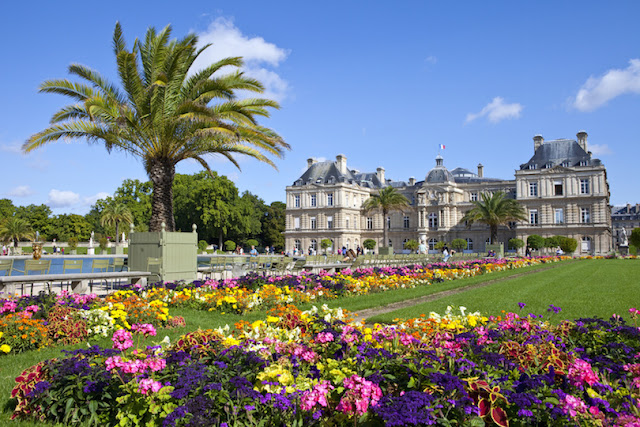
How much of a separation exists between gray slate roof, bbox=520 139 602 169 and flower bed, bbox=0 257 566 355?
51.2 metres

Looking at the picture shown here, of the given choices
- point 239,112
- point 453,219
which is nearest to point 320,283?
point 239,112

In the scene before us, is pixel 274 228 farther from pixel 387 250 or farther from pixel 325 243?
pixel 387 250

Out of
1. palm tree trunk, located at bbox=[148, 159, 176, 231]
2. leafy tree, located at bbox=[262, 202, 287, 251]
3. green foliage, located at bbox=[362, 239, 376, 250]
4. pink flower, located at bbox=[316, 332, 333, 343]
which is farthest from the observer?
leafy tree, located at bbox=[262, 202, 287, 251]

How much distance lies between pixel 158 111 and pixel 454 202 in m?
60.1

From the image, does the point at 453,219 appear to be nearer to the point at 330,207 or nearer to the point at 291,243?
the point at 330,207

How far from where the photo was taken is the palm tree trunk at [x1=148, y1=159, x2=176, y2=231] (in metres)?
13.8

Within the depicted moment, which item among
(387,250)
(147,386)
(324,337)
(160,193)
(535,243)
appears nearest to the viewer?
(147,386)

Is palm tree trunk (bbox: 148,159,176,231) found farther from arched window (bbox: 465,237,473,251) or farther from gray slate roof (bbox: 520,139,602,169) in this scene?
arched window (bbox: 465,237,473,251)

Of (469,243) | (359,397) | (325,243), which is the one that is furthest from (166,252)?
(469,243)

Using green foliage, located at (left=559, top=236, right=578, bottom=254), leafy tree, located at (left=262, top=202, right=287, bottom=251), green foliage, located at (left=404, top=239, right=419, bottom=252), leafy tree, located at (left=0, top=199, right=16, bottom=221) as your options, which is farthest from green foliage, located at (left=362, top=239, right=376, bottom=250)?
leafy tree, located at (left=0, top=199, right=16, bottom=221)

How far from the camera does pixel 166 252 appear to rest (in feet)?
42.2

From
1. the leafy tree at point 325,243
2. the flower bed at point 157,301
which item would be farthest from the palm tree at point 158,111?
the leafy tree at point 325,243

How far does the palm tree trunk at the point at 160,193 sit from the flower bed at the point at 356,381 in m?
9.56

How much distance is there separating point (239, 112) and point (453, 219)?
57863mm
